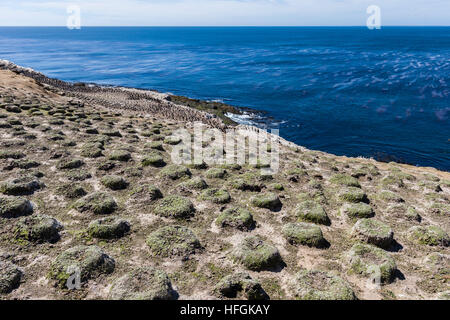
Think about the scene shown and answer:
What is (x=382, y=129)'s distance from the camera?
51281 mm

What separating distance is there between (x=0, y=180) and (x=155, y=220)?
9.38 metres

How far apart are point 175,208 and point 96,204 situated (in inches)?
148

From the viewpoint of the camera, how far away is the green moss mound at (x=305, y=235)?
1152 centimetres

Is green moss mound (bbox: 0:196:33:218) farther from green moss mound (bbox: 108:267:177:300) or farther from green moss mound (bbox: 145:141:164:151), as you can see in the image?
green moss mound (bbox: 145:141:164:151)

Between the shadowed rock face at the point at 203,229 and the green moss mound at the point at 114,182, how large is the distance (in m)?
0.08

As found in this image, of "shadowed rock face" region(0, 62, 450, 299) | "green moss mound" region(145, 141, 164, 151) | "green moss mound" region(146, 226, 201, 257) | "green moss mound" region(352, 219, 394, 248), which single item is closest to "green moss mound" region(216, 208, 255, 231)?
"shadowed rock face" region(0, 62, 450, 299)

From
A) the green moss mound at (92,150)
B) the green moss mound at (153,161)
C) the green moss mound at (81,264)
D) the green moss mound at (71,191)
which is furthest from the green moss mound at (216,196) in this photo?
the green moss mound at (92,150)

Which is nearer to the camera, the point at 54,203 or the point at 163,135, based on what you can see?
the point at 54,203

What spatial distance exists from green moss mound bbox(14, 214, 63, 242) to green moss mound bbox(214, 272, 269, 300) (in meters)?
6.97

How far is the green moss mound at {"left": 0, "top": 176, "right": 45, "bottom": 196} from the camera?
13570 mm

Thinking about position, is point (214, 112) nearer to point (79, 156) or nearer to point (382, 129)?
point (382, 129)

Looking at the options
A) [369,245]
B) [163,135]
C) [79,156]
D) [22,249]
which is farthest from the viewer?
[163,135]

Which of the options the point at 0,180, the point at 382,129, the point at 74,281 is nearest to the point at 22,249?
the point at 74,281

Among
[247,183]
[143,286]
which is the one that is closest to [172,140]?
[247,183]
